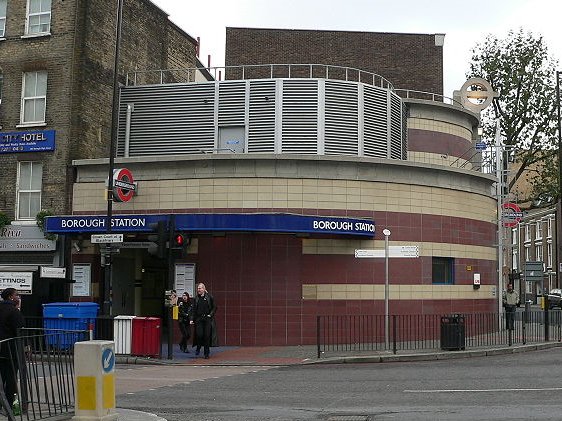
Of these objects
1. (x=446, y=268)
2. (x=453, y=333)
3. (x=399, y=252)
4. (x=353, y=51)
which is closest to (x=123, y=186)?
(x=399, y=252)

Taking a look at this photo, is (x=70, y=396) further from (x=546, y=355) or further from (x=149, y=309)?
(x=149, y=309)

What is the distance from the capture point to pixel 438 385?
1420cm

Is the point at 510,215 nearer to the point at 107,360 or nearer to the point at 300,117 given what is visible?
the point at 300,117

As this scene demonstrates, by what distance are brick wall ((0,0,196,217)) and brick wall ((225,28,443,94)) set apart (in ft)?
57.1

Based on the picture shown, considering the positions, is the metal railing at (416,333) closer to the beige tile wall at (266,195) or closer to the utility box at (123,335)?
the beige tile wall at (266,195)

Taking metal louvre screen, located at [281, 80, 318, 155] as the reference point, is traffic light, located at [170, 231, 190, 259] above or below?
below

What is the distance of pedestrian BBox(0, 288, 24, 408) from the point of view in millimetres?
10523

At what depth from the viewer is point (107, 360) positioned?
1010 cm

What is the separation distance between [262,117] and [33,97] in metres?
7.61

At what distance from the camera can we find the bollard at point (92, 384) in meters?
9.86

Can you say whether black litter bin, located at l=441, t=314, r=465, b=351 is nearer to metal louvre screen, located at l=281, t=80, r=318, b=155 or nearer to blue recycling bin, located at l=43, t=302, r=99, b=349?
metal louvre screen, located at l=281, t=80, r=318, b=155

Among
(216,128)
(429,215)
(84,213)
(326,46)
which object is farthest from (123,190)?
(326,46)

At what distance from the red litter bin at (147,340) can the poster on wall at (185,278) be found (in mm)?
3751

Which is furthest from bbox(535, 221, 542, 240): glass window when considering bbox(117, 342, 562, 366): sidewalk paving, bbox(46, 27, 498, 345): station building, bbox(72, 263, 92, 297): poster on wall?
bbox(72, 263, 92, 297): poster on wall
